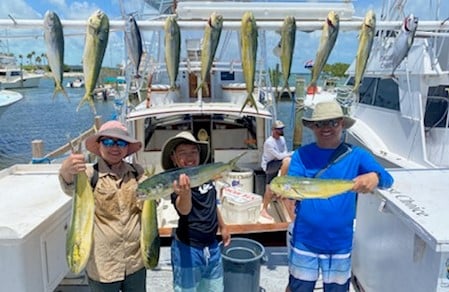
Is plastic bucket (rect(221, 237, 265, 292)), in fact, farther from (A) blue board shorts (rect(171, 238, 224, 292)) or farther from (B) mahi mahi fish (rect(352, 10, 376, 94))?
(B) mahi mahi fish (rect(352, 10, 376, 94))

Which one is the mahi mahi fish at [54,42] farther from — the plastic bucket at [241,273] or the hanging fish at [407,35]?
the hanging fish at [407,35]

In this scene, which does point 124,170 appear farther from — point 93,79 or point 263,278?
point 263,278

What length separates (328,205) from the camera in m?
2.38

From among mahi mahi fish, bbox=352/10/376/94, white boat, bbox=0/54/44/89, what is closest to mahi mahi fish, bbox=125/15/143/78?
mahi mahi fish, bbox=352/10/376/94

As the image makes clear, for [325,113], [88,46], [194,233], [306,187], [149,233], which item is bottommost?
[194,233]

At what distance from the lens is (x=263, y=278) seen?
12.1 feet

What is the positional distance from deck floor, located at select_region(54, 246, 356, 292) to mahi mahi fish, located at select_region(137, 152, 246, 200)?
1.86 metres

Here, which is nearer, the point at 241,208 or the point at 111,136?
the point at 111,136

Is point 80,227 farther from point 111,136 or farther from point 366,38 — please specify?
point 366,38

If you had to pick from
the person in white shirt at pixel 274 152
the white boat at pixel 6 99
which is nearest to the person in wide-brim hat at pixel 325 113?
the person in white shirt at pixel 274 152

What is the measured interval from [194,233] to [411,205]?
1332 millimetres

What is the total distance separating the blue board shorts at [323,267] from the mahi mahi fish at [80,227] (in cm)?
130

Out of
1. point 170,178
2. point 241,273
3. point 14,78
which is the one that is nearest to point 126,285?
point 170,178

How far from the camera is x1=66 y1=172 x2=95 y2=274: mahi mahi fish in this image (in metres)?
1.91
